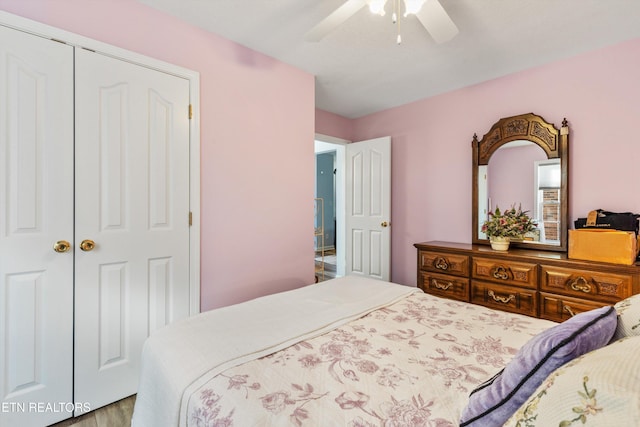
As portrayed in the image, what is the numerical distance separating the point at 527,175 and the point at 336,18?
2208 millimetres

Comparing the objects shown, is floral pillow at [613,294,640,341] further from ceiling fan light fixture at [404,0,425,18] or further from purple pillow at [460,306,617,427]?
ceiling fan light fixture at [404,0,425,18]

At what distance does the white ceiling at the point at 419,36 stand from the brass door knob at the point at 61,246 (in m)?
1.50

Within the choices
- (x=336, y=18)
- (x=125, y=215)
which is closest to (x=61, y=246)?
(x=125, y=215)

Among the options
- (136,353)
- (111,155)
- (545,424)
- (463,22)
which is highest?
(463,22)

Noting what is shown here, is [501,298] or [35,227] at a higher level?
[35,227]

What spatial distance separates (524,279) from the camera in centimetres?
232

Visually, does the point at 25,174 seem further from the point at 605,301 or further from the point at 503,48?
the point at 605,301

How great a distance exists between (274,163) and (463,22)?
168cm

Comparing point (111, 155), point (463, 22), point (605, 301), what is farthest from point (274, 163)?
point (605, 301)

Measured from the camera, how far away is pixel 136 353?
1.90 m

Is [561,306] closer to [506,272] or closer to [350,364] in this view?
[506,272]

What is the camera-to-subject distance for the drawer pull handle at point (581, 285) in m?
2.04

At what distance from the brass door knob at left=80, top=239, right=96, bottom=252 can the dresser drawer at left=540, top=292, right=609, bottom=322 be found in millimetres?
3017

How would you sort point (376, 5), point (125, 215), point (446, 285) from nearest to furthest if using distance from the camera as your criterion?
point (376, 5)
point (125, 215)
point (446, 285)
